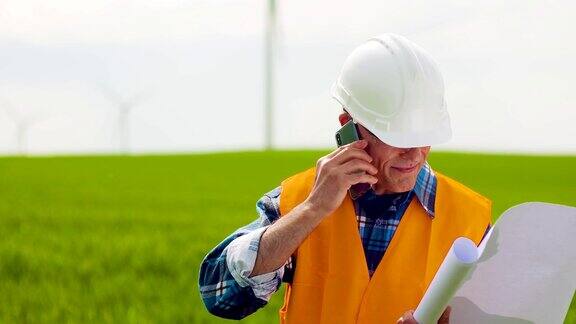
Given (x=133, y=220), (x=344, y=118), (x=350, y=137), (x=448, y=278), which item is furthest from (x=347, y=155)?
(x=133, y=220)

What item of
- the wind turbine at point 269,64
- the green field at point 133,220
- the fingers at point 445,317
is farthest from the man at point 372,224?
the wind turbine at point 269,64

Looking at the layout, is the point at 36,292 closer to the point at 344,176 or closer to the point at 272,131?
the point at 344,176

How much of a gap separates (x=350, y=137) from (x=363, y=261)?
0.35 metres

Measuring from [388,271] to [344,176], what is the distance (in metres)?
0.38

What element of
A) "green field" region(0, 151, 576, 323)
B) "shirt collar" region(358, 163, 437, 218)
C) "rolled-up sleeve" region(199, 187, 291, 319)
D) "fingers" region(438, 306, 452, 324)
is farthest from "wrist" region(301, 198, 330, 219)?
"green field" region(0, 151, 576, 323)

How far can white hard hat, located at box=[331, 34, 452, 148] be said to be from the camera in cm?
290

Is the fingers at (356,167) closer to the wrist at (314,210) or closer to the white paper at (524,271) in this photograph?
the wrist at (314,210)

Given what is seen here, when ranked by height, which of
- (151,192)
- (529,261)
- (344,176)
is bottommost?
(151,192)

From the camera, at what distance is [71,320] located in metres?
6.79

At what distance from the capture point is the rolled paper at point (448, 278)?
94.4 inches

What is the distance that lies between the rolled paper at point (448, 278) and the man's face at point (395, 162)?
0.44 metres

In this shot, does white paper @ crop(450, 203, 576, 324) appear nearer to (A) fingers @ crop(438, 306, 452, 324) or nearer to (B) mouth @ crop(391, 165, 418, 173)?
(A) fingers @ crop(438, 306, 452, 324)

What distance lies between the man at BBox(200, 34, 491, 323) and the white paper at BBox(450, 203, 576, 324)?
0.34 m

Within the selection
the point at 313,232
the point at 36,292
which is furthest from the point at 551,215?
the point at 36,292
